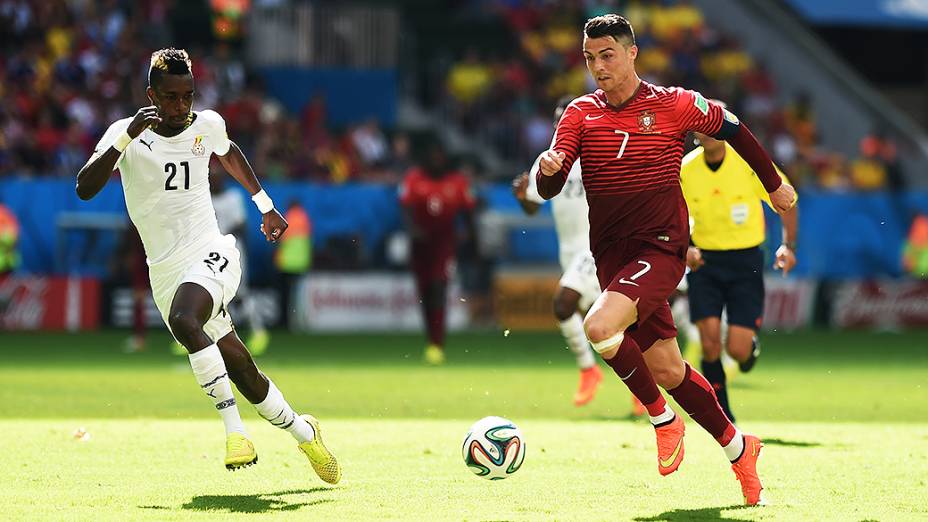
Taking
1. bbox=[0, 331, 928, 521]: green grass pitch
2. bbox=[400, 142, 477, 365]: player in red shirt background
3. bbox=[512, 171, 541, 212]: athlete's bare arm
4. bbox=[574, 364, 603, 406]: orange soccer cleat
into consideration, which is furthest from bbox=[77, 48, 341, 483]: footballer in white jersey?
bbox=[400, 142, 477, 365]: player in red shirt background

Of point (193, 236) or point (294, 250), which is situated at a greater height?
point (193, 236)

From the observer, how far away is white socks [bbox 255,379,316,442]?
Result: 29.2ft

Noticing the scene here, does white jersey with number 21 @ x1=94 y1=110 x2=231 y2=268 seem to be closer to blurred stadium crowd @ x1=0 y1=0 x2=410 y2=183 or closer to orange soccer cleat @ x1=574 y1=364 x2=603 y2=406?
orange soccer cleat @ x1=574 y1=364 x2=603 y2=406

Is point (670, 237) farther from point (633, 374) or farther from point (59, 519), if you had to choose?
point (59, 519)

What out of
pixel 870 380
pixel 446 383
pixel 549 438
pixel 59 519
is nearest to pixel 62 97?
pixel 446 383

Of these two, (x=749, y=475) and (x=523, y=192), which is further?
(x=523, y=192)

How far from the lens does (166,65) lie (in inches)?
341

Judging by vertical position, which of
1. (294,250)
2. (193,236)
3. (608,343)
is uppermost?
(193,236)

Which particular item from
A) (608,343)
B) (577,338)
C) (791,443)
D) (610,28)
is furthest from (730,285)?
A: (610,28)

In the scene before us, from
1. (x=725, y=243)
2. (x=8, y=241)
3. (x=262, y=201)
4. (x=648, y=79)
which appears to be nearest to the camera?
(x=262, y=201)

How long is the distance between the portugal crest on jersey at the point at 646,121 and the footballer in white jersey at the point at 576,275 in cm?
502

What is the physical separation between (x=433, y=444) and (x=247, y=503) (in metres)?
3.03

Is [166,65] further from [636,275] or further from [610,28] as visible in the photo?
[636,275]

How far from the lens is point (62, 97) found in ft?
88.2
